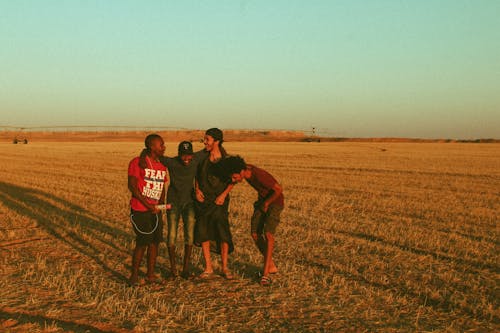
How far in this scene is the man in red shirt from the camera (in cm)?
622

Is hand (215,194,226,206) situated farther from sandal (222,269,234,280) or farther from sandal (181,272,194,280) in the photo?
sandal (181,272,194,280)

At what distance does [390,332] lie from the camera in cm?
503

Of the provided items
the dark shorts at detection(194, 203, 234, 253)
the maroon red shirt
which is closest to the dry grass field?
the dark shorts at detection(194, 203, 234, 253)

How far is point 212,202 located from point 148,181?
2.90ft

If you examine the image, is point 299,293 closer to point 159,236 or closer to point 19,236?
point 159,236

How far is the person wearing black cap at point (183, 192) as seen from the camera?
22.2ft

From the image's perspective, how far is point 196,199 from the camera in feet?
22.1

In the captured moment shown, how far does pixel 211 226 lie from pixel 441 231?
5.81 meters

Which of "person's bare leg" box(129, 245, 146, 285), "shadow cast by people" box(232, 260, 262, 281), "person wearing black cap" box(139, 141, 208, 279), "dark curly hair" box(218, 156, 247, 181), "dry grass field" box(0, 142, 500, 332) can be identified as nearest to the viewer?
"dry grass field" box(0, 142, 500, 332)

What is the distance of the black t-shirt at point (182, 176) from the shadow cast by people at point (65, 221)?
1.29 meters

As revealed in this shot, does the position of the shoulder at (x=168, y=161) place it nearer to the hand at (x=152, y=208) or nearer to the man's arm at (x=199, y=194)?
the man's arm at (x=199, y=194)

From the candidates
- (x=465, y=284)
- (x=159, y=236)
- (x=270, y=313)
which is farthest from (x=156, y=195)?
(x=465, y=284)

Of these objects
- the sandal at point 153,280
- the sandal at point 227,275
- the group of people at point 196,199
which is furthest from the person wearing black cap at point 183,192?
the sandal at point 227,275

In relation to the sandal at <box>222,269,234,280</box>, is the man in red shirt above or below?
above
